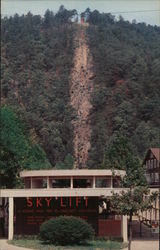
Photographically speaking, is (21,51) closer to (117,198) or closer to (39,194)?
(39,194)

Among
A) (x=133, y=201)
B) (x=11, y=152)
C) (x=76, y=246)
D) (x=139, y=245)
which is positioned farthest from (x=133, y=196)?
(x=11, y=152)

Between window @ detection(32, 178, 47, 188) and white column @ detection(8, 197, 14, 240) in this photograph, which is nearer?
white column @ detection(8, 197, 14, 240)

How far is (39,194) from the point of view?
33062 mm

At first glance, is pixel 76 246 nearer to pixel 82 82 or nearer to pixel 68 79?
pixel 68 79

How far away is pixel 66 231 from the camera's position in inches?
1184

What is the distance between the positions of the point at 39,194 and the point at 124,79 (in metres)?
90.1

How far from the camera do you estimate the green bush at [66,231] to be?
3016cm

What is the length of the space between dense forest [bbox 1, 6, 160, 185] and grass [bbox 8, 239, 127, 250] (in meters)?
40.5

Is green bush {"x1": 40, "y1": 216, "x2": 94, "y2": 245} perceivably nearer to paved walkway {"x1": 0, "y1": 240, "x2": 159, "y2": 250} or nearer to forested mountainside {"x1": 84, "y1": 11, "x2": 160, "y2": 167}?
paved walkway {"x1": 0, "y1": 240, "x2": 159, "y2": 250}

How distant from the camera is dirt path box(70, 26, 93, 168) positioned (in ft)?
354

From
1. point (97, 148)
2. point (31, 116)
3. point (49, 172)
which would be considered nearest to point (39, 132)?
point (31, 116)

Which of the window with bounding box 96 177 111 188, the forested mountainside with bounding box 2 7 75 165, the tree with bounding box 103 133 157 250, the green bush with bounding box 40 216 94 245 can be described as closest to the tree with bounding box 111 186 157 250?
the tree with bounding box 103 133 157 250

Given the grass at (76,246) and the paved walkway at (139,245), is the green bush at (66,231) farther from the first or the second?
the paved walkway at (139,245)

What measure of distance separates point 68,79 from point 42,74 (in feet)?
22.6
